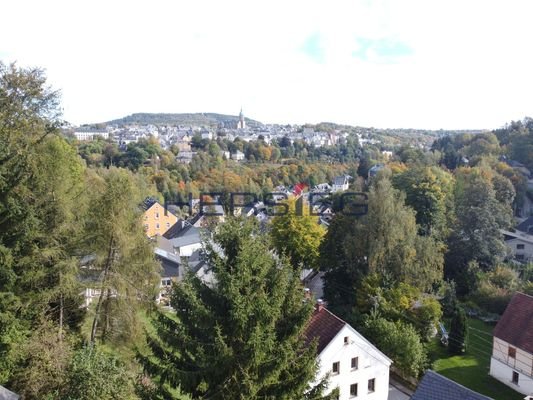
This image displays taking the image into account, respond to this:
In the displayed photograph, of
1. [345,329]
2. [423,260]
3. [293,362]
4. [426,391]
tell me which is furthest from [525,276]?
[293,362]

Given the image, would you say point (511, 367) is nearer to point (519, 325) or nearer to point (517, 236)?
point (519, 325)

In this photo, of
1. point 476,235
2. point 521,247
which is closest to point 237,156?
point 521,247

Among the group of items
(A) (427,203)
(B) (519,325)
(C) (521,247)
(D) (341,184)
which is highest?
(A) (427,203)

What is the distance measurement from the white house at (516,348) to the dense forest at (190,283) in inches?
83.5

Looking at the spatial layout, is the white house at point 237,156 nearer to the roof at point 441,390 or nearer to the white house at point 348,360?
the white house at point 348,360

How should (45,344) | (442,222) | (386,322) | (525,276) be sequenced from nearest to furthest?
1. (45,344)
2. (386,322)
3. (525,276)
4. (442,222)

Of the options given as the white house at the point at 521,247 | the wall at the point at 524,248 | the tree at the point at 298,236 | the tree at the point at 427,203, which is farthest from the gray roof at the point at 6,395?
the wall at the point at 524,248

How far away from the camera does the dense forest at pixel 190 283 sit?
8859 millimetres

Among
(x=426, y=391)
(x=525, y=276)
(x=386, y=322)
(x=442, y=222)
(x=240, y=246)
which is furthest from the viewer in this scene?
(x=442, y=222)

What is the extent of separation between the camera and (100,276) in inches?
598

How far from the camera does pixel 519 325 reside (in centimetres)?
2047

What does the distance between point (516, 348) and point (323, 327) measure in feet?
30.9

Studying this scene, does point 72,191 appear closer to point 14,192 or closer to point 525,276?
point 14,192

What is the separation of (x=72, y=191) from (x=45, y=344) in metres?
4.82
